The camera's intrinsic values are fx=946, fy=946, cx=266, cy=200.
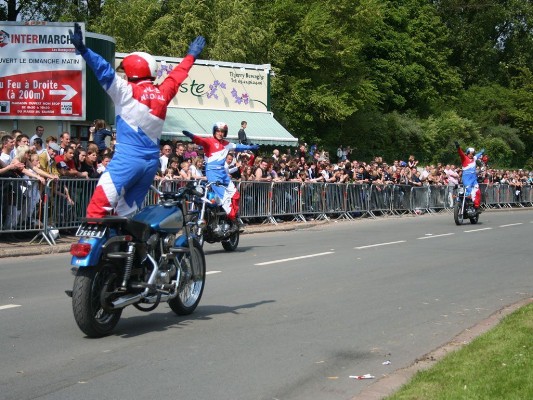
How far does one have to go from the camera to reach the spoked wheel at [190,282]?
9180 mm

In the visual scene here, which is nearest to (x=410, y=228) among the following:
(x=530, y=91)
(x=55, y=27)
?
(x=55, y=27)

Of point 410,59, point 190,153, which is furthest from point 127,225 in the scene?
point 410,59

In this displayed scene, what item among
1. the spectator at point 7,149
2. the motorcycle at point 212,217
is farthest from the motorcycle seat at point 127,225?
the spectator at point 7,149

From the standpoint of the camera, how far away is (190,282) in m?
9.44

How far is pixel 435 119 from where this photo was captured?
211 feet

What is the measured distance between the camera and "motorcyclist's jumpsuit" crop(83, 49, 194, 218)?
8.25m

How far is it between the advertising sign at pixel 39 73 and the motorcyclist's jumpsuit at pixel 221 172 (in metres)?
11.7

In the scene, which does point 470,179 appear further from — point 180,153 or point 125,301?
point 125,301

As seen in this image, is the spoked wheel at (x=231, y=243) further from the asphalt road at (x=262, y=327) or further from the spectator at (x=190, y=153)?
the spectator at (x=190, y=153)

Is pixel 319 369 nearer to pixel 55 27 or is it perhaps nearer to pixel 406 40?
pixel 55 27

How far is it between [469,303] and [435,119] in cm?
5438

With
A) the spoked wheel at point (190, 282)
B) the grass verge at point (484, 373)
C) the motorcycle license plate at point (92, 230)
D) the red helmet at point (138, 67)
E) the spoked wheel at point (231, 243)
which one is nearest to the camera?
the grass verge at point (484, 373)

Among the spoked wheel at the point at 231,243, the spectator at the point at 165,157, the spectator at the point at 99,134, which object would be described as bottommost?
the spoked wheel at the point at 231,243

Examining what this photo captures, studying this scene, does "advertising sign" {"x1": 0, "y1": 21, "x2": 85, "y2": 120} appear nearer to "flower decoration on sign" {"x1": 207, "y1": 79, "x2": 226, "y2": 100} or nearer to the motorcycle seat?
"flower decoration on sign" {"x1": 207, "y1": 79, "x2": 226, "y2": 100}
